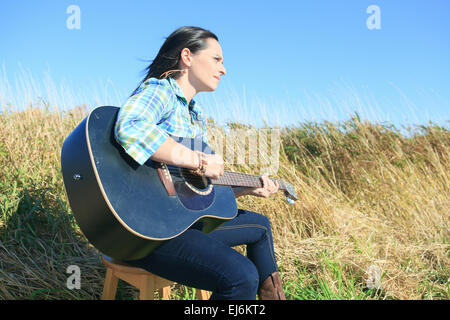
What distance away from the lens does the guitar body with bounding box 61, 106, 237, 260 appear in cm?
125

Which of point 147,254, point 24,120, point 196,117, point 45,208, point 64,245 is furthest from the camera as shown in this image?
point 24,120

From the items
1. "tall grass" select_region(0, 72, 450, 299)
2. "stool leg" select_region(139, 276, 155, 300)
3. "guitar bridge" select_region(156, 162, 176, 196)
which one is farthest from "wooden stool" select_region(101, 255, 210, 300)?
"tall grass" select_region(0, 72, 450, 299)

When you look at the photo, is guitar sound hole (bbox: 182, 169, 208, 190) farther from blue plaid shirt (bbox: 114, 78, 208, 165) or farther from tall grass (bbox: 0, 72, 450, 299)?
tall grass (bbox: 0, 72, 450, 299)

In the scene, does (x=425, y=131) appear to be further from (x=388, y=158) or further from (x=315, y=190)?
(x=315, y=190)

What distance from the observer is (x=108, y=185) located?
1256 millimetres

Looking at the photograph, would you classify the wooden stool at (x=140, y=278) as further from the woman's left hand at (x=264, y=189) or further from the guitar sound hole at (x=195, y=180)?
the woman's left hand at (x=264, y=189)

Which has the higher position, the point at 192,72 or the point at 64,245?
the point at 192,72

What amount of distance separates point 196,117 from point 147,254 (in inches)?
29.8

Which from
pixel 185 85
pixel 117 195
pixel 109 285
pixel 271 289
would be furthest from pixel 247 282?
pixel 185 85

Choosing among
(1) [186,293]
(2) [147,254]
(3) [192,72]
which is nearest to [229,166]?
(1) [186,293]

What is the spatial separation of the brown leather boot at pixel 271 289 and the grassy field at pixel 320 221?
54cm

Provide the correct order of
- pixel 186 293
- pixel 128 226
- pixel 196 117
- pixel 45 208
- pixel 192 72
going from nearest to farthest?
pixel 128 226 → pixel 192 72 → pixel 196 117 → pixel 186 293 → pixel 45 208

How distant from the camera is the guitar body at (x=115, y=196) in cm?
125

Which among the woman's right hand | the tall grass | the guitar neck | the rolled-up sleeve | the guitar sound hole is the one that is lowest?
the tall grass
